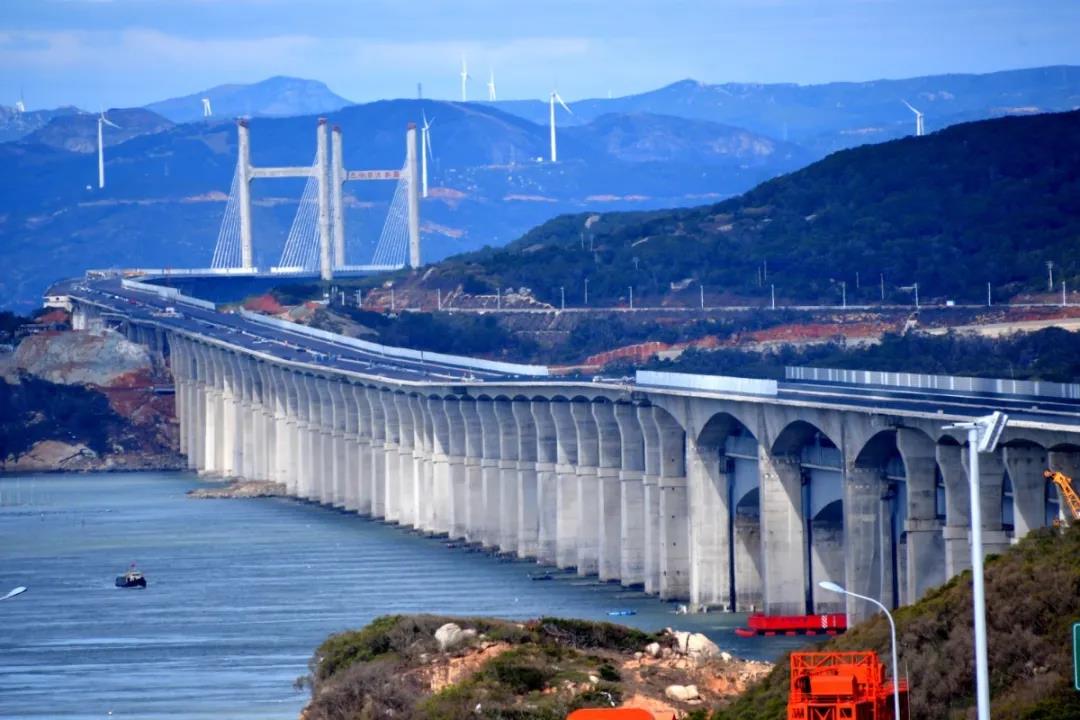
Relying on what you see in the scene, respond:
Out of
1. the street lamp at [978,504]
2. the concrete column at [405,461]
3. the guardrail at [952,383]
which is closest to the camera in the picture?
the street lamp at [978,504]

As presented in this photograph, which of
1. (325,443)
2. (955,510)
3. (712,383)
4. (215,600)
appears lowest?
(215,600)

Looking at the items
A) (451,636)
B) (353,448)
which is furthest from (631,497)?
(353,448)

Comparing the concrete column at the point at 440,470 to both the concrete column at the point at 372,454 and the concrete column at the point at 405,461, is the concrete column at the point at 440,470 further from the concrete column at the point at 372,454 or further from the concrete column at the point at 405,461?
the concrete column at the point at 372,454

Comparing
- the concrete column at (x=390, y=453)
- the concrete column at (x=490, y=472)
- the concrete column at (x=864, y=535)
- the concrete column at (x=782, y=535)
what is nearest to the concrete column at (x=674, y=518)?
the concrete column at (x=782, y=535)

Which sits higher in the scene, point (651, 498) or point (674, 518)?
point (651, 498)

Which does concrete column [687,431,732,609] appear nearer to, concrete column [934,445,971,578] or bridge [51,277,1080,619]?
bridge [51,277,1080,619]

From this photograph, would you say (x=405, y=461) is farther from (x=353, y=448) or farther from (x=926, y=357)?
(x=926, y=357)
